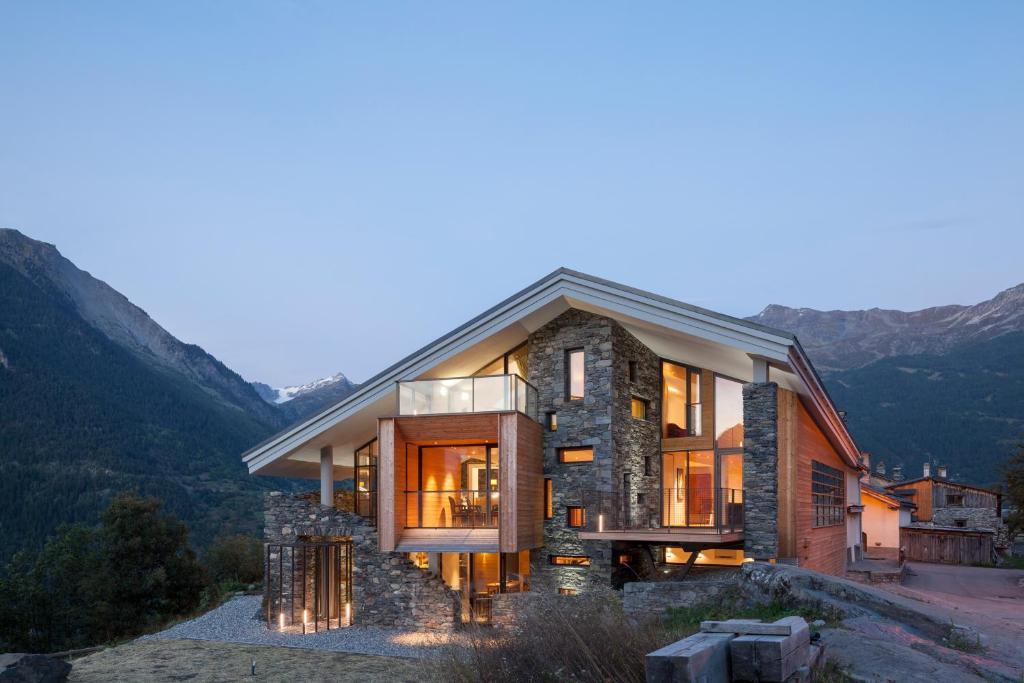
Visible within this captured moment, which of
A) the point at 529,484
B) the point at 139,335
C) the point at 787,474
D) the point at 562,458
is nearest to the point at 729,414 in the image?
the point at 787,474

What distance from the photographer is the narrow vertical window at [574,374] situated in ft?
61.9

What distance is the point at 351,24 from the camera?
4916 inches

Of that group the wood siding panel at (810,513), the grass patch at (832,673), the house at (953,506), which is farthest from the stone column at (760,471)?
the house at (953,506)

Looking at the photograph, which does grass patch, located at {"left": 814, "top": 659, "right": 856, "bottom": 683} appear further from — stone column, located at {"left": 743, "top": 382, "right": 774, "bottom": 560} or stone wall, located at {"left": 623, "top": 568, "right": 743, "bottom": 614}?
stone column, located at {"left": 743, "top": 382, "right": 774, "bottom": 560}

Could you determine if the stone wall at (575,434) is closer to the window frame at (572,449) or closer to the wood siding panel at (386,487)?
the window frame at (572,449)

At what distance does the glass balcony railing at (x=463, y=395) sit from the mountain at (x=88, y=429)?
139 feet

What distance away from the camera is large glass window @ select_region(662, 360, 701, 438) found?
64.7 feet

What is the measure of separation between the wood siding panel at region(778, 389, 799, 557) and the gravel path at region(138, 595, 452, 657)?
709 centimetres

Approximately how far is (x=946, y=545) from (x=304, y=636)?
28.7 m

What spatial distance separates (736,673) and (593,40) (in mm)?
75883

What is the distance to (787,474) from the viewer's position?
16781mm

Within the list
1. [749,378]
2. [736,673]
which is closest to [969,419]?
[749,378]

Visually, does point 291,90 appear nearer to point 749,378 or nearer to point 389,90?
point 389,90

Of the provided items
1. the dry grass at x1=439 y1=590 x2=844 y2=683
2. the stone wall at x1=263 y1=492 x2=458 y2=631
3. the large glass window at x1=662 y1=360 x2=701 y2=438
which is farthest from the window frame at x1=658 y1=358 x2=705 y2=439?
the dry grass at x1=439 y1=590 x2=844 y2=683
